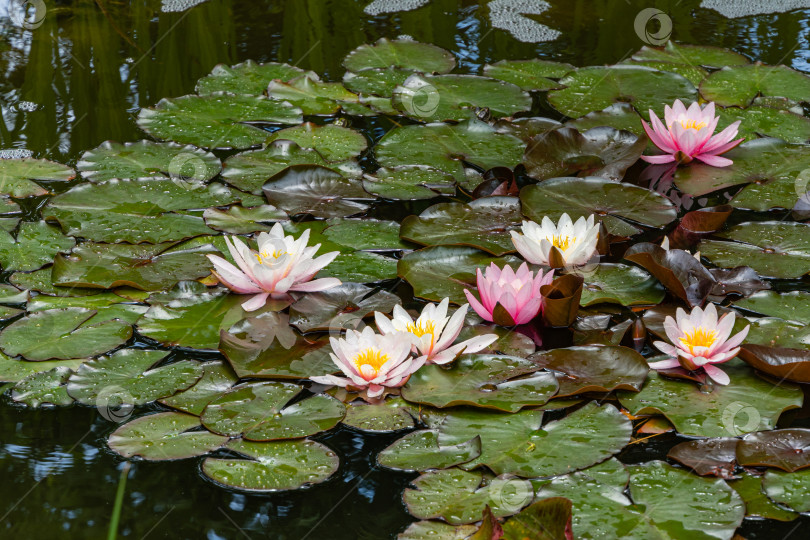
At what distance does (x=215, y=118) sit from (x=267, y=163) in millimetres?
442

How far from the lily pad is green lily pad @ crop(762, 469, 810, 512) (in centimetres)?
126

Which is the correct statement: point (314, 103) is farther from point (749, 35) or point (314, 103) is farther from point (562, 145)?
point (749, 35)

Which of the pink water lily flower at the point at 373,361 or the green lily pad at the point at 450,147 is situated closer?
the pink water lily flower at the point at 373,361

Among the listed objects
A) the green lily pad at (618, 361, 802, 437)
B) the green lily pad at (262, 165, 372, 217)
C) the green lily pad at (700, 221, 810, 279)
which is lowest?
the green lily pad at (618, 361, 802, 437)

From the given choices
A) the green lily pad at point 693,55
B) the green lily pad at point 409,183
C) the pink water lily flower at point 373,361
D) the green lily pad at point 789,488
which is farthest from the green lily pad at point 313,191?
the green lily pad at point 693,55

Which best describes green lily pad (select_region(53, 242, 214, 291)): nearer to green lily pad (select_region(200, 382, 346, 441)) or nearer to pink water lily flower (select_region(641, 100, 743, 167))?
green lily pad (select_region(200, 382, 346, 441))

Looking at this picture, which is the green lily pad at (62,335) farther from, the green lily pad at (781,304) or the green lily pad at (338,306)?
the green lily pad at (781,304)

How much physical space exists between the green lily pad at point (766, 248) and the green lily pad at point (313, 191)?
3.53 feet

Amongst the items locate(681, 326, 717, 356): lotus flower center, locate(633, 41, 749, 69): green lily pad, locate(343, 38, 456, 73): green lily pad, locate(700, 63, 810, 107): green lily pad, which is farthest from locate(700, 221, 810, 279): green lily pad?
locate(343, 38, 456, 73): green lily pad

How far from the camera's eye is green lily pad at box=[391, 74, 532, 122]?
313 cm

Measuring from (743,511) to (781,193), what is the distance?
1.39 meters

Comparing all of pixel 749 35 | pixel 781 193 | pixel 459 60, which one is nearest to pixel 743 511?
pixel 781 193

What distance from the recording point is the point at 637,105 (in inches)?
124

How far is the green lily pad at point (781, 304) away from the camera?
2033 millimetres
